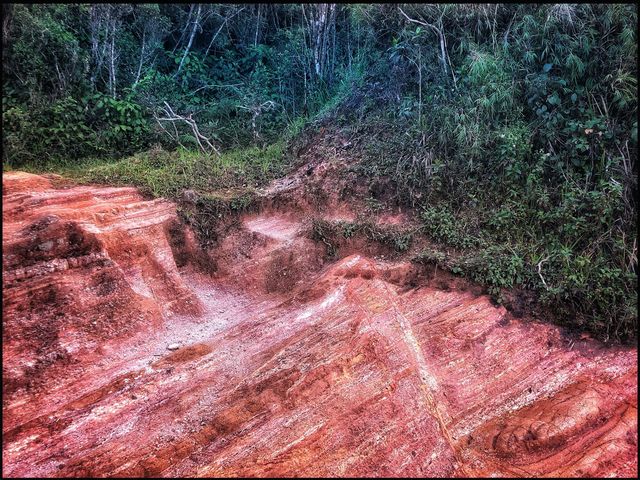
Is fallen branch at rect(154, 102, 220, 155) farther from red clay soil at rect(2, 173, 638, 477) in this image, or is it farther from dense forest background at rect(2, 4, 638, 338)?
red clay soil at rect(2, 173, 638, 477)

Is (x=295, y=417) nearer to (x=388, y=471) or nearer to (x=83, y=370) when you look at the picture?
(x=388, y=471)

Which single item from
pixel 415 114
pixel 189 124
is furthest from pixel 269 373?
pixel 189 124

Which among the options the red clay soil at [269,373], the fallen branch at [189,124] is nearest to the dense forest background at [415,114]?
the fallen branch at [189,124]

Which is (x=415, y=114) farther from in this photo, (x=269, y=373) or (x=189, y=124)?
(x=269, y=373)

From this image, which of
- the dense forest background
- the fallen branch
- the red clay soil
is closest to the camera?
the red clay soil

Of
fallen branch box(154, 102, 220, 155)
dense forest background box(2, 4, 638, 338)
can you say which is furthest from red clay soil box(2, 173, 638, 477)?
fallen branch box(154, 102, 220, 155)

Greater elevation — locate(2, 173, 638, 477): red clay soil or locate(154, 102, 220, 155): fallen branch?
locate(154, 102, 220, 155): fallen branch

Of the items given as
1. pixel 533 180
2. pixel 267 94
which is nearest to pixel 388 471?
pixel 533 180
